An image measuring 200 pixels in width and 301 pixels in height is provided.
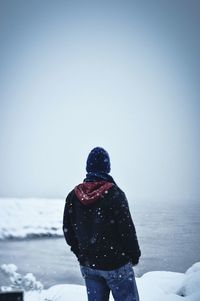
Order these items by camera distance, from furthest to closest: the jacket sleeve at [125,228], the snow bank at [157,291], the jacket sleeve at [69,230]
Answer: the snow bank at [157,291]
the jacket sleeve at [69,230]
the jacket sleeve at [125,228]

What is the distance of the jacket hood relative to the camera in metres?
2.11

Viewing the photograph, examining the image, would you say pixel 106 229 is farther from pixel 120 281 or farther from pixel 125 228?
pixel 120 281

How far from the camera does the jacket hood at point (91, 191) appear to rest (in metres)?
2.11

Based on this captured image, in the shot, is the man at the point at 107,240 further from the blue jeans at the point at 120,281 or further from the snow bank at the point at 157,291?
the snow bank at the point at 157,291

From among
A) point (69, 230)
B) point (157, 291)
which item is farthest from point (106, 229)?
point (157, 291)

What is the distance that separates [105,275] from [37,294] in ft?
12.6

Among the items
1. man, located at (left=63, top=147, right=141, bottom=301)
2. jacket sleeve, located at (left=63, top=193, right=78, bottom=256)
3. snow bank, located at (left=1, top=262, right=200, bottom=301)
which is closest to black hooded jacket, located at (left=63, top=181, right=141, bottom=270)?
man, located at (left=63, top=147, right=141, bottom=301)

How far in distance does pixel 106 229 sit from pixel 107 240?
0.21ft

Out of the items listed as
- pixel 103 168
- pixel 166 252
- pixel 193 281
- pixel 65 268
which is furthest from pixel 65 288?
pixel 166 252

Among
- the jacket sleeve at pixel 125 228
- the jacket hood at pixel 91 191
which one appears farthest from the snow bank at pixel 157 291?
the jacket hood at pixel 91 191

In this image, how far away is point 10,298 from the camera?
160 cm

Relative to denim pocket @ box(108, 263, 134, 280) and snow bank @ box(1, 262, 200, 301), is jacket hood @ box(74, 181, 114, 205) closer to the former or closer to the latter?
denim pocket @ box(108, 263, 134, 280)

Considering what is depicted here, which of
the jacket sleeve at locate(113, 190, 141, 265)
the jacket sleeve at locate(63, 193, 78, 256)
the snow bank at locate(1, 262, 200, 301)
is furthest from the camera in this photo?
the snow bank at locate(1, 262, 200, 301)

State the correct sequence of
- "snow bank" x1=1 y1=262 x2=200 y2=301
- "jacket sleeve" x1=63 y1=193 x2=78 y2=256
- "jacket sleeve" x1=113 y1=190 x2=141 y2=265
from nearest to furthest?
"jacket sleeve" x1=113 y1=190 x2=141 y2=265
"jacket sleeve" x1=63 y1=193 x2=78 y2=256
"snow bank" x1=1 y1=262 x2=200 y2=301
